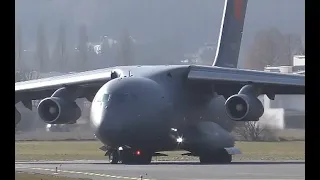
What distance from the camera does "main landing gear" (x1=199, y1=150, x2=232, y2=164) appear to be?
22578 millimetres

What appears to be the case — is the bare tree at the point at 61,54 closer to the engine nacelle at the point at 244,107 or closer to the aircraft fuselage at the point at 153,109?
the aircraft fuselage at the point at 153,109

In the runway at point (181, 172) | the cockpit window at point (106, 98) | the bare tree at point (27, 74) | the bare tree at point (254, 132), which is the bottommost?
the runway at point (181, 172)

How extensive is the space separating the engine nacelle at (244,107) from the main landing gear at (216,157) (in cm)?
191

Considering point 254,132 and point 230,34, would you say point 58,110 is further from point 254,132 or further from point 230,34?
point 254,132

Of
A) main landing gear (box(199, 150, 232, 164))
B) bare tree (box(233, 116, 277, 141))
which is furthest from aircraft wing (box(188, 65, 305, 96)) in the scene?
bare tree (box(233, 116, 277, 141))

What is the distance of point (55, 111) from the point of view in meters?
22.9

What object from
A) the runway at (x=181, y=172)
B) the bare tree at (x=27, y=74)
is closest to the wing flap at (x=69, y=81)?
the bare tree at (x=27, y=74)

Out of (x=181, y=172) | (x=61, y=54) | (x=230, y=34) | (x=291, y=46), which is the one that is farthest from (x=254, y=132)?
(x=181, y=172)

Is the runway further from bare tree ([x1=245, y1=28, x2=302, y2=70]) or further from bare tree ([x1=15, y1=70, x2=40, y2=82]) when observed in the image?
bare tree ([x1=245, y1=28, x2=302, y2=70])

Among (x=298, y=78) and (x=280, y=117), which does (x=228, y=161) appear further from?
(x=280, y=117)

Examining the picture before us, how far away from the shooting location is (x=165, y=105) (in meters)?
21.3

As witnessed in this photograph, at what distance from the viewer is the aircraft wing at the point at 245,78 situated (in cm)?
2228
